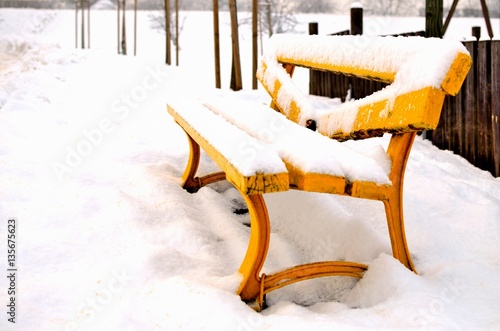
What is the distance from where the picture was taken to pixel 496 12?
176 feet

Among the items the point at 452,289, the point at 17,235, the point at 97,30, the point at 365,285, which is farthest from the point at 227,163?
the point at 97,30

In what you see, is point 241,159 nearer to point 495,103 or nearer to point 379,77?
point 379,77

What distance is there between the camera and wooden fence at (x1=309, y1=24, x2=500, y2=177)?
479cm

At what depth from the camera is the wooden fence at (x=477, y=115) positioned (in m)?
4.79

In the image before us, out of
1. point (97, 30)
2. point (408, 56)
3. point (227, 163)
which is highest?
point (97, 30)

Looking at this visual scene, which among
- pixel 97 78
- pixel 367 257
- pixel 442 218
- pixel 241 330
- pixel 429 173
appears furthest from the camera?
pixel 97 78

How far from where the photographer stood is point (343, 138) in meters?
2.81

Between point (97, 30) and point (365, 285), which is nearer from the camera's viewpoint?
point (365, 285)

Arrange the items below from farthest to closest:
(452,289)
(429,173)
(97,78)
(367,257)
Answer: (97,78) → (429,173) → (367,257) → (452,289)

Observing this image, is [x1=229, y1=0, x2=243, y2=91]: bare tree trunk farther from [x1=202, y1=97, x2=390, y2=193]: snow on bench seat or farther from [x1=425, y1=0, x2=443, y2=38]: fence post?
[x1=202, y1=97, x2=390, y2=193]: snow on bench seat

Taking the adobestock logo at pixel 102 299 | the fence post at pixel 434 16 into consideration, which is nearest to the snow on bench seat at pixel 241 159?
the adobestock logo at pixel 102 299

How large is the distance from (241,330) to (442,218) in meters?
1.54

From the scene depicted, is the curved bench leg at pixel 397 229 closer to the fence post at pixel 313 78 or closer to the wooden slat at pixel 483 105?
the wooden slat at pixel 483 105

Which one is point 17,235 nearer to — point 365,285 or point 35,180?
point 35,180
